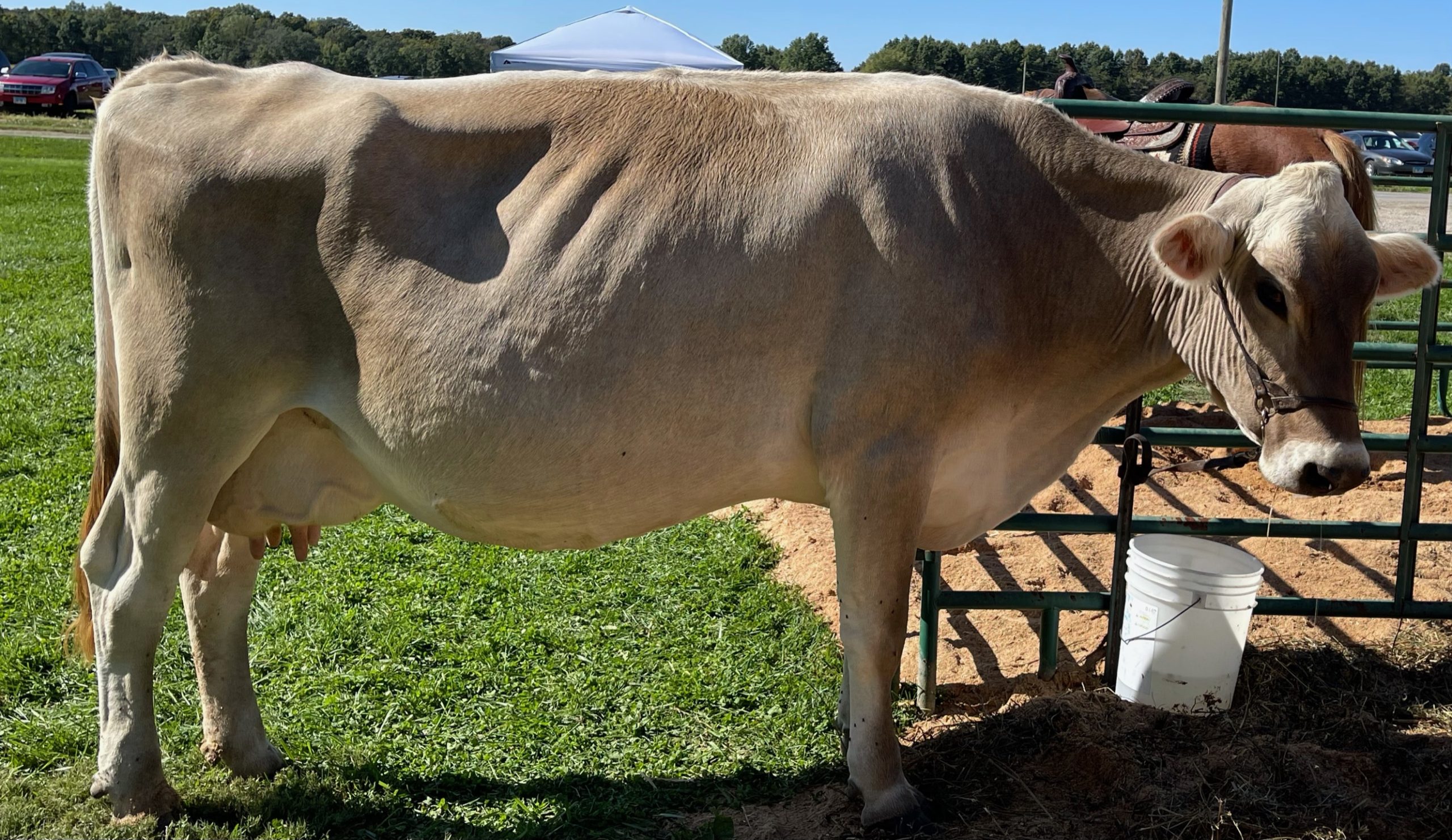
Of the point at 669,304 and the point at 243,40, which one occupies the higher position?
the point at 243,40

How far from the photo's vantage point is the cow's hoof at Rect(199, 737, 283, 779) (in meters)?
3.78

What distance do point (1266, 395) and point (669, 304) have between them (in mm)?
1689

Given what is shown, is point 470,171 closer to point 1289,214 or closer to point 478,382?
point 478,382

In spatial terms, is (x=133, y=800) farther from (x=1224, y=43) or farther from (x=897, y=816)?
(x=1224, y=43)

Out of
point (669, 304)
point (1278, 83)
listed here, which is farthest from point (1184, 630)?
point (1278, 83)

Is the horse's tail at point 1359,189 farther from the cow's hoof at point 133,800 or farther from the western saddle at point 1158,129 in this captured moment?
the cow's hoof at point 133,800

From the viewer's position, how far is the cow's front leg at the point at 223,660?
3.79m

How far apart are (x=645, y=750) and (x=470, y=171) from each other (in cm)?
209

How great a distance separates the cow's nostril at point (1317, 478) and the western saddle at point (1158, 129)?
3.98m

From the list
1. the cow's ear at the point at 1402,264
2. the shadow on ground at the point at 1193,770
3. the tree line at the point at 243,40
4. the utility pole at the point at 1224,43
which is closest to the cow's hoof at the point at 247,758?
the shadow on ground at the point at 1193,770

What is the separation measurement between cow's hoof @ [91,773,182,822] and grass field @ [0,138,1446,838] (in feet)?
0.18

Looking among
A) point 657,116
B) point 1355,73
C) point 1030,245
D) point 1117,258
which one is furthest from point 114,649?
point 1355,73

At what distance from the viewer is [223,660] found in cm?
382

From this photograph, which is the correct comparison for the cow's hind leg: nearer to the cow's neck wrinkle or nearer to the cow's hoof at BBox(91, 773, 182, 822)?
the cow's hoof at BBox(91, 773, 182, 822)
